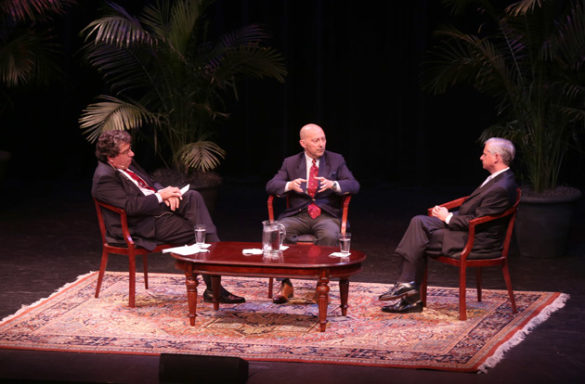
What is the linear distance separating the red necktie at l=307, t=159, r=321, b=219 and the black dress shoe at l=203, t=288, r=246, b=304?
76 cm

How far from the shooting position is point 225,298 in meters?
5.62

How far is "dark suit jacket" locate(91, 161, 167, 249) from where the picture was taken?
5.51 meters

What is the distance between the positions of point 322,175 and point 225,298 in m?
1.08

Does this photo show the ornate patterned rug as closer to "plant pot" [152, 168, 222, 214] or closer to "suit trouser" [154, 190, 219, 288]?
"suit trouser" [154, 190, 219, 288]

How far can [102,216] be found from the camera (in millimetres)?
5684

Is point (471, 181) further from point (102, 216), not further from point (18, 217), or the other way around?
point (102, 216)

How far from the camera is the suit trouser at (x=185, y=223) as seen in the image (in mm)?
5609

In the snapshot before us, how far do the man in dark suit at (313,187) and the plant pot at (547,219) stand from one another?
1773mm

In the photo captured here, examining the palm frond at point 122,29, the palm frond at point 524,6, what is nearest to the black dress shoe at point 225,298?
the palm frond at point 122,29

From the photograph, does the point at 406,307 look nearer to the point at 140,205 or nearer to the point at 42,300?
the point at 140,205

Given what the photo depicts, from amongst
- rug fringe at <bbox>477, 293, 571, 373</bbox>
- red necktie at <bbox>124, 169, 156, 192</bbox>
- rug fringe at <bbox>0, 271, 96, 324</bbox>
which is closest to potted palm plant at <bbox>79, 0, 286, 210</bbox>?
rug fringe at <bbox>0, 271, 96, 324</bbox>

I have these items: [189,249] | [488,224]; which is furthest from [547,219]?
[189,249]

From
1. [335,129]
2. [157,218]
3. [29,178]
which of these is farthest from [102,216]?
[29,178]

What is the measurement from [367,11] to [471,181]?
2348 millimetres
